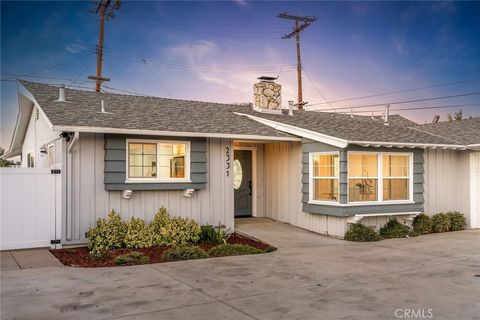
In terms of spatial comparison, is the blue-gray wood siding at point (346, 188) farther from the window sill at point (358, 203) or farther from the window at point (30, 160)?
the window at point (30, 160)

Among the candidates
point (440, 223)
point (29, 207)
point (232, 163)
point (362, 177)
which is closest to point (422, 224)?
point (440, 223)

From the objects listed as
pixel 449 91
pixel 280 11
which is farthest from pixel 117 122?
pixel 449 91

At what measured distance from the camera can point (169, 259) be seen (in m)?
8.97

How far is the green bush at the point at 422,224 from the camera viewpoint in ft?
41.4

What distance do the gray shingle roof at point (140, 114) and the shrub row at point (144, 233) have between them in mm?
2176

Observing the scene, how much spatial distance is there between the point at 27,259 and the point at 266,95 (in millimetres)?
9819

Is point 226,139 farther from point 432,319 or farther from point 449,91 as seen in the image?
point 449,91

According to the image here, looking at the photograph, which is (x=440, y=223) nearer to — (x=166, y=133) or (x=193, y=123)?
(x=193, y=123)

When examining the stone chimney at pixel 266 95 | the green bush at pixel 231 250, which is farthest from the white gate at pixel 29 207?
the stone chimney at pixel 266 95

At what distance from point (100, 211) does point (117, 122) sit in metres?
2.14

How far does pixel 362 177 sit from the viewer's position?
11938 millimetres

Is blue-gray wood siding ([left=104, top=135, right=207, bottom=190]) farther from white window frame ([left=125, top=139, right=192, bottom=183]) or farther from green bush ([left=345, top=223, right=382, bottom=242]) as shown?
green bush ([left=345, top=223, right=382, bottom=242])

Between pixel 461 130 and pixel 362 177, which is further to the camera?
pixel 461 130

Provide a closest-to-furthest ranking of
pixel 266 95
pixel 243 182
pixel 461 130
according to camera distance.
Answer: pixel 243 182 → pixel 461 130 → pixel 266 95
